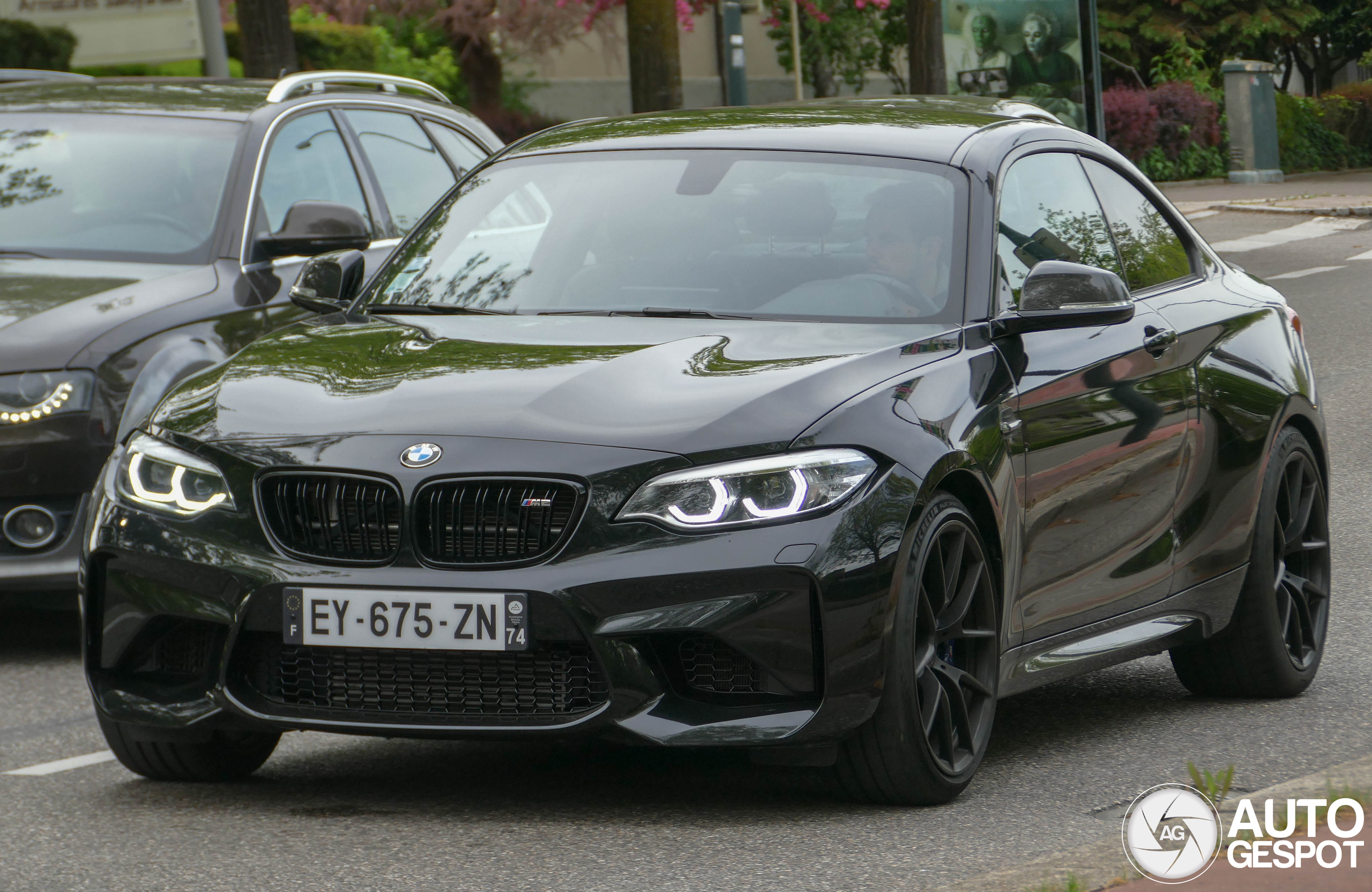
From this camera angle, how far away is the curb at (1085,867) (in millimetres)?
3977

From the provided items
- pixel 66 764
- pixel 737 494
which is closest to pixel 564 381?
pixel 737 494

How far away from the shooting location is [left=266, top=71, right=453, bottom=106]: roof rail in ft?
29.1

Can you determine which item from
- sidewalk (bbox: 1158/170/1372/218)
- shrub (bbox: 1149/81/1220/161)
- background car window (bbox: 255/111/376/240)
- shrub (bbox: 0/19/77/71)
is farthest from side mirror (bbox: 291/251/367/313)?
shrub (bbox: 1149/81/1220/161)

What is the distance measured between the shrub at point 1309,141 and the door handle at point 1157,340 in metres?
32.7

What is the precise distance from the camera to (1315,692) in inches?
259

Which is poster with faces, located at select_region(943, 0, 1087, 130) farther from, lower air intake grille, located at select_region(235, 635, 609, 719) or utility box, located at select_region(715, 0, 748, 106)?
lower air intake grille, located at select_region(235, 635, 609, 719)

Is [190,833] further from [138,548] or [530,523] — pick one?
[530,523]

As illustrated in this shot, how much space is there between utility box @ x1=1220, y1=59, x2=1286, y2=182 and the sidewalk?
253mm

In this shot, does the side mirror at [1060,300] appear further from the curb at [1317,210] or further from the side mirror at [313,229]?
the curb at [1317,210]

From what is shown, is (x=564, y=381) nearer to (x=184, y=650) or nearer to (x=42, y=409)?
(x=184, y=650)

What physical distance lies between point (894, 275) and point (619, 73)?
133ft

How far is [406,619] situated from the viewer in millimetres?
4609

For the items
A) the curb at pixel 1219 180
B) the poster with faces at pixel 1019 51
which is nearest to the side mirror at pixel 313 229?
the poster with faces at pixel 1019 51

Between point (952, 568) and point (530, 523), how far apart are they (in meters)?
0.98
